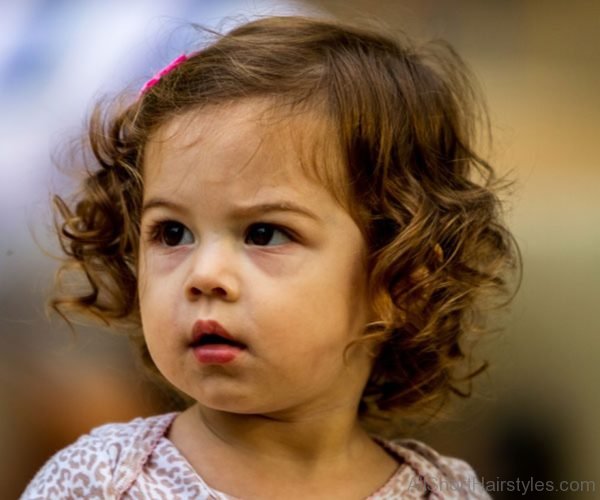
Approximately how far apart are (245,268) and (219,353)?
0.41 ft

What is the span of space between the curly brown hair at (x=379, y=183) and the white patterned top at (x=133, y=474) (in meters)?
0.23

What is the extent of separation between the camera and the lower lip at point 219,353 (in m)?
1.46

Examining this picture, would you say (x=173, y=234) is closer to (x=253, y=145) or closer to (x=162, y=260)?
(x=162, y=260)

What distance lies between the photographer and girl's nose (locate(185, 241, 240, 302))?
1442mm

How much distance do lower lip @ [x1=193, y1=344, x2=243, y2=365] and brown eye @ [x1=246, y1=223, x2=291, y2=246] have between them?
6.1 inches

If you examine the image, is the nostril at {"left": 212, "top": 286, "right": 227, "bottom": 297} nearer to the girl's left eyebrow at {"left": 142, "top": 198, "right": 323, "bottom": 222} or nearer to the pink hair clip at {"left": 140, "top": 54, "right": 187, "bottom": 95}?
the girl's left eyebrow at {"left": 142, "top": 198, "right": 323, "bottom": 222}

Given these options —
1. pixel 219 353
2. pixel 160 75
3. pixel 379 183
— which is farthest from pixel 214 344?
pixel 160 75

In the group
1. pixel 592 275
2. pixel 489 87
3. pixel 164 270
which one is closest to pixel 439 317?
pixel 164 270

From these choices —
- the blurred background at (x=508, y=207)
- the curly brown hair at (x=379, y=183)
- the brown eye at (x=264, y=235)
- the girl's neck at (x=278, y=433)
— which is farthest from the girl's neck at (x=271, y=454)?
the blurred background at (x=508, y=207)

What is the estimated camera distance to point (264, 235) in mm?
1514

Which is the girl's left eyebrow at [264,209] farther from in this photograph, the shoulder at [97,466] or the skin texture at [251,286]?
the shoulder at [97,466]

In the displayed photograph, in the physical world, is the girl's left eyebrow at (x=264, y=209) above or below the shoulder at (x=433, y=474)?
above

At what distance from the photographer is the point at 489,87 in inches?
92.5

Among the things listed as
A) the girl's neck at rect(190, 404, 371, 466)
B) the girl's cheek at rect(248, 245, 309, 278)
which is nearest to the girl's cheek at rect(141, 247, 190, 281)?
the girl's cheek at rect(248, 245, 309, 278)
